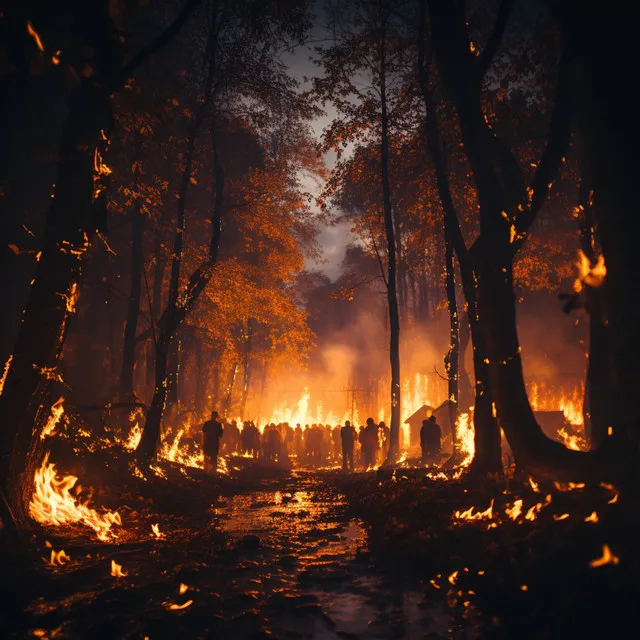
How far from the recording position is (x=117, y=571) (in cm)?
488

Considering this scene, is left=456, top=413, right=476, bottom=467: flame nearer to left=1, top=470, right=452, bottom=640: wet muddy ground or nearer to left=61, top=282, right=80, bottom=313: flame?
left=1, top=470, right=452, bottom=640: wet muddy ground

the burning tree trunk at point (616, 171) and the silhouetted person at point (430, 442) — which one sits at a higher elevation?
the burning tree trunk at point (616, 171)

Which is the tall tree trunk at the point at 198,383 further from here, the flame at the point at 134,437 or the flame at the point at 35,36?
the flame at the point at 35,36

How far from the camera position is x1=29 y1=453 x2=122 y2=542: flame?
630 cm

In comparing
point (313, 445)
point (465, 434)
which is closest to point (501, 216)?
point (465, 434)

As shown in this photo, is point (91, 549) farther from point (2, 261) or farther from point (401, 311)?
point (401, 311)

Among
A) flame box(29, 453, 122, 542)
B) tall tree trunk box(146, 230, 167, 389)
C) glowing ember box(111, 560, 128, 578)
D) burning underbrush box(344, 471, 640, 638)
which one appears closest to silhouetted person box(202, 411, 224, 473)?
tall tree trunk box(146, 230, 167, 389)

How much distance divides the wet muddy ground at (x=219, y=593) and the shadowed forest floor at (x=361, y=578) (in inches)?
0.7

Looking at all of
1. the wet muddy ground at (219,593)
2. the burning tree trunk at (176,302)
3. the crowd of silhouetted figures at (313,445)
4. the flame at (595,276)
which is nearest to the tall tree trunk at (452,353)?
the crowd of silhouetted figures at (313,445)

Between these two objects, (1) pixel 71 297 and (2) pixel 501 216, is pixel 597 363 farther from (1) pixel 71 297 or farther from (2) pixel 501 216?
(1) pixel 71 297

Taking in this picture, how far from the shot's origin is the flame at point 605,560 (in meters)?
3.63

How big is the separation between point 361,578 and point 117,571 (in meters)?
2.64

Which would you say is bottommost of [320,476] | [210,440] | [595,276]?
[320,476]

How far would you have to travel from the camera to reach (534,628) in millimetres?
3371
